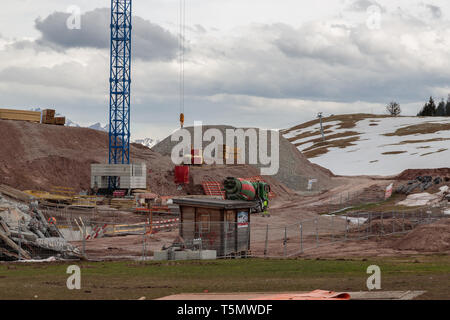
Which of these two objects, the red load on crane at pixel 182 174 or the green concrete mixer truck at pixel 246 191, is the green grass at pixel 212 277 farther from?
Answer: the red load on crane at pixel 182 174

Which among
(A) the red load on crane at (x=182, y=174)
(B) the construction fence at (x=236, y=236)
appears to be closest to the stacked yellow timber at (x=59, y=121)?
(A) the red load on crane at (x=182, y=174)

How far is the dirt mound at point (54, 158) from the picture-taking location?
220 ft

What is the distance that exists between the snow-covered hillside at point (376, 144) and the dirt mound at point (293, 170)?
1144 centimetres

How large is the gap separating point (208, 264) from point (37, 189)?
148ft

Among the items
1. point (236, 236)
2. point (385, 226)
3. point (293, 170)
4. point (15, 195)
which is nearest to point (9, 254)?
point (236, 236)

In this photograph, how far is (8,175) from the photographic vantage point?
215ft

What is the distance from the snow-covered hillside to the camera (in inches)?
4092

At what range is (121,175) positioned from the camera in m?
68.3

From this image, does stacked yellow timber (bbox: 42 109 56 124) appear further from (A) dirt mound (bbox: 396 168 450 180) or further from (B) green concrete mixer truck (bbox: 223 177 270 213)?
(A) dirt mound (bbox: 396 168 450 180)

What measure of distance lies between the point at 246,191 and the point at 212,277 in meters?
34.2

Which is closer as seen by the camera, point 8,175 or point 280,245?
point 280,245

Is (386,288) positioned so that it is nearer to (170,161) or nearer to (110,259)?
(110,259)

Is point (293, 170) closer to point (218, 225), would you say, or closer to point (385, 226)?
point (385, 226)

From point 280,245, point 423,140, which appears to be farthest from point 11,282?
point 423,140
